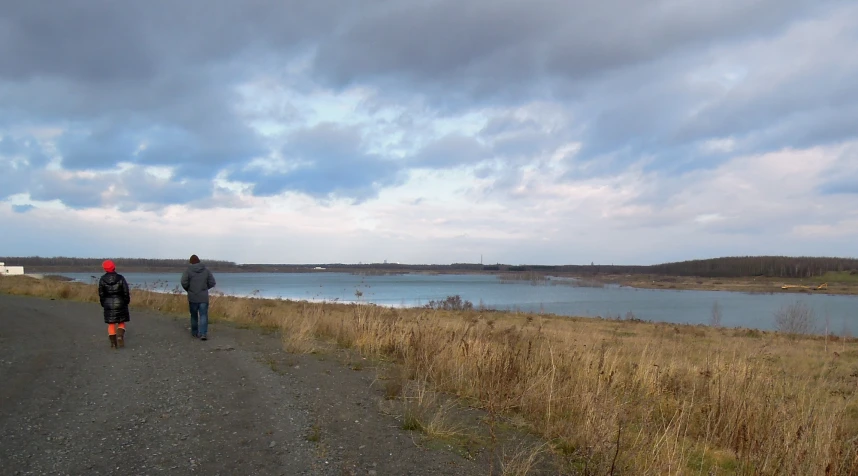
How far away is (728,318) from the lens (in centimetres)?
4297

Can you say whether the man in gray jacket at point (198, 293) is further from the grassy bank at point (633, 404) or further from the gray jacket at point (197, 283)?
the grassy bank at point (633, 404)

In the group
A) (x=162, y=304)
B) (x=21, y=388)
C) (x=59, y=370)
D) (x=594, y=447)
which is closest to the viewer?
(x=594, y=447)

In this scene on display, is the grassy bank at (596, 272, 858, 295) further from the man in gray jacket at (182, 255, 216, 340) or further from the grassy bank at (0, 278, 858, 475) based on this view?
the man in gray jacket at (182, 255, 216, 340)

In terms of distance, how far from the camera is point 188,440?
187 inches

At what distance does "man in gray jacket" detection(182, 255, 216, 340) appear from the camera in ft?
35.7

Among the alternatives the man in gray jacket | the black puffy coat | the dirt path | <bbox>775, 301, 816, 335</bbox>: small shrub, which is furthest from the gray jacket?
<bbox>775, 301, 816, 335</bbox>: small shrub

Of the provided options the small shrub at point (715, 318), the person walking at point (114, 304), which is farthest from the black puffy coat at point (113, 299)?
the small shrub at point (715, 318)

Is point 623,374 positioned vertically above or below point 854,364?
above

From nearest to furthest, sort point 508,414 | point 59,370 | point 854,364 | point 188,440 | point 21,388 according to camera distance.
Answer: point 188,440
point 508,414
point 21,388
point 59,370
point 854,364

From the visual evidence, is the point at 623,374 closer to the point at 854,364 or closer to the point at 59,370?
the point at 59,370

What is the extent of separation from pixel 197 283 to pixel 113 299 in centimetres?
170

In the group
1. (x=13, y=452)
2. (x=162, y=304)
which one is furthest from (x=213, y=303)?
(x=13, y=452)

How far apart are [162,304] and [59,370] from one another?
1078 centimetres

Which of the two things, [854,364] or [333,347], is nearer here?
[333,347]
